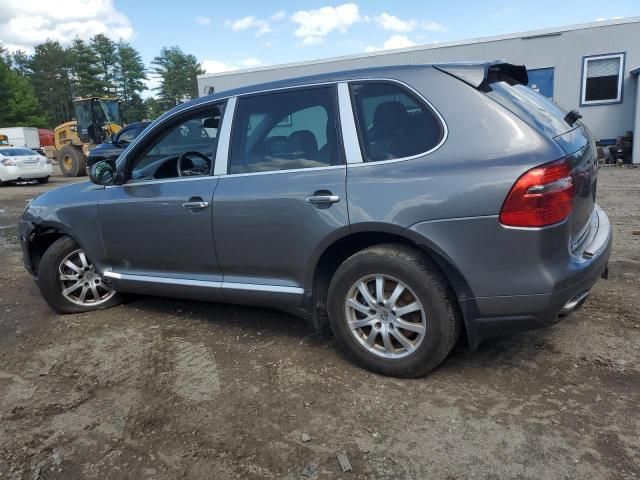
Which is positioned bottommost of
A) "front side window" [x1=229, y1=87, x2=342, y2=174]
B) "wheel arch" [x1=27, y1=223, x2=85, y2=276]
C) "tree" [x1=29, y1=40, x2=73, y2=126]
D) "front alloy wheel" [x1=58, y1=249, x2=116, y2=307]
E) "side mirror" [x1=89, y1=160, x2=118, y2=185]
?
"front alloy wheel" [x1=58, y1=249, x2=116, y2=307]

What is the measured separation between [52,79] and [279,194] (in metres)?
94.6

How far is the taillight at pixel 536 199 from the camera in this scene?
2465 millimetres

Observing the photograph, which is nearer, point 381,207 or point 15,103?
point 381,207

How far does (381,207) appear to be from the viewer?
9.20 feet

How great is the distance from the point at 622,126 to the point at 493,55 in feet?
14.6

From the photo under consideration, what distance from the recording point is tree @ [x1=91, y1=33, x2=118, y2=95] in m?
78.2

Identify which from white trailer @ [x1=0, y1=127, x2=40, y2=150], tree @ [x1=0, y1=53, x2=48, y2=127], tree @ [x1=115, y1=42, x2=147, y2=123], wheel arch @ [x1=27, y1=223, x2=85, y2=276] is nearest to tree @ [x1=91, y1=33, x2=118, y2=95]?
tree @ [x1=115, y1=42, x2=147, y2=123]

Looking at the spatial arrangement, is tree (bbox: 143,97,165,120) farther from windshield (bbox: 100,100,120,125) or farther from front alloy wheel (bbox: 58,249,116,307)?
front alloy wheel (bbox: 58,249,116,307)

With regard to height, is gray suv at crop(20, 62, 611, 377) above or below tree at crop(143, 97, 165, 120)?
below

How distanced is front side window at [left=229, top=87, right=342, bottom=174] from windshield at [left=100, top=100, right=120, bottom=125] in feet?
66.7

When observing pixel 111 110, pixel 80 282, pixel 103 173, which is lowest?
pixel 80 282

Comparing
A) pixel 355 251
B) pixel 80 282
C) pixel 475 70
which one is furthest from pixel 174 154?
pixel 475 70

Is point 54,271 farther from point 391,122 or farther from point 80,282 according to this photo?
point 391,122

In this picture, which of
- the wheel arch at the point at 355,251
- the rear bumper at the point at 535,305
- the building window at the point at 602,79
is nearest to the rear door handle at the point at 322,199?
the wheel arch at the point at 355,251
